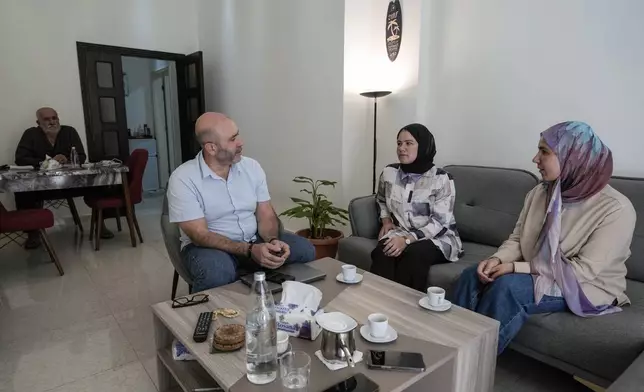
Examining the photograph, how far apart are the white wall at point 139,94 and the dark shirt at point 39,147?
240 cm

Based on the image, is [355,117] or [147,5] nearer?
[355,117]

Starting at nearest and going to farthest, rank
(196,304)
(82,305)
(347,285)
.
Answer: (196,304) < (347,285) < (82,305)

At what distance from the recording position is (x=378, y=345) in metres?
1.08

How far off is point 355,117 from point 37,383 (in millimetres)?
2331

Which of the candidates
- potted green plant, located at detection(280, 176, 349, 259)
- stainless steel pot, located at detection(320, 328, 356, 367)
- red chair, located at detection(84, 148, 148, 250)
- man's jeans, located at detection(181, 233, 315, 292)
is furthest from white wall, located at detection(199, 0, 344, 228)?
stainless steel pot, located at detection(320, 328, 356, 367)

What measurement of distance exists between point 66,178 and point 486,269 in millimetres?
2914

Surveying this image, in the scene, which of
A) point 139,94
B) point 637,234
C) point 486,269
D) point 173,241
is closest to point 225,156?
point 173,241

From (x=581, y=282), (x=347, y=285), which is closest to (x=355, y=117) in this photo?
(x=347, y=285)

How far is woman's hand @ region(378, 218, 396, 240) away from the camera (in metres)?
2.09

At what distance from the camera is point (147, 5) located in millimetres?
4371

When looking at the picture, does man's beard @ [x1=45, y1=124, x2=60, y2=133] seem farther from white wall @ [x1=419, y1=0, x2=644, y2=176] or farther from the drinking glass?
the drinking glass

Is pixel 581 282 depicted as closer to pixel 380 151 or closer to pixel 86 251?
pixel 380 151

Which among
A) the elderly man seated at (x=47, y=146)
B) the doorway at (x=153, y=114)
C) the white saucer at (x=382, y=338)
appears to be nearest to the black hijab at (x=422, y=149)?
the white saucer at (x=382, y=338)

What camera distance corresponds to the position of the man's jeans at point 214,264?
5.21 feet
